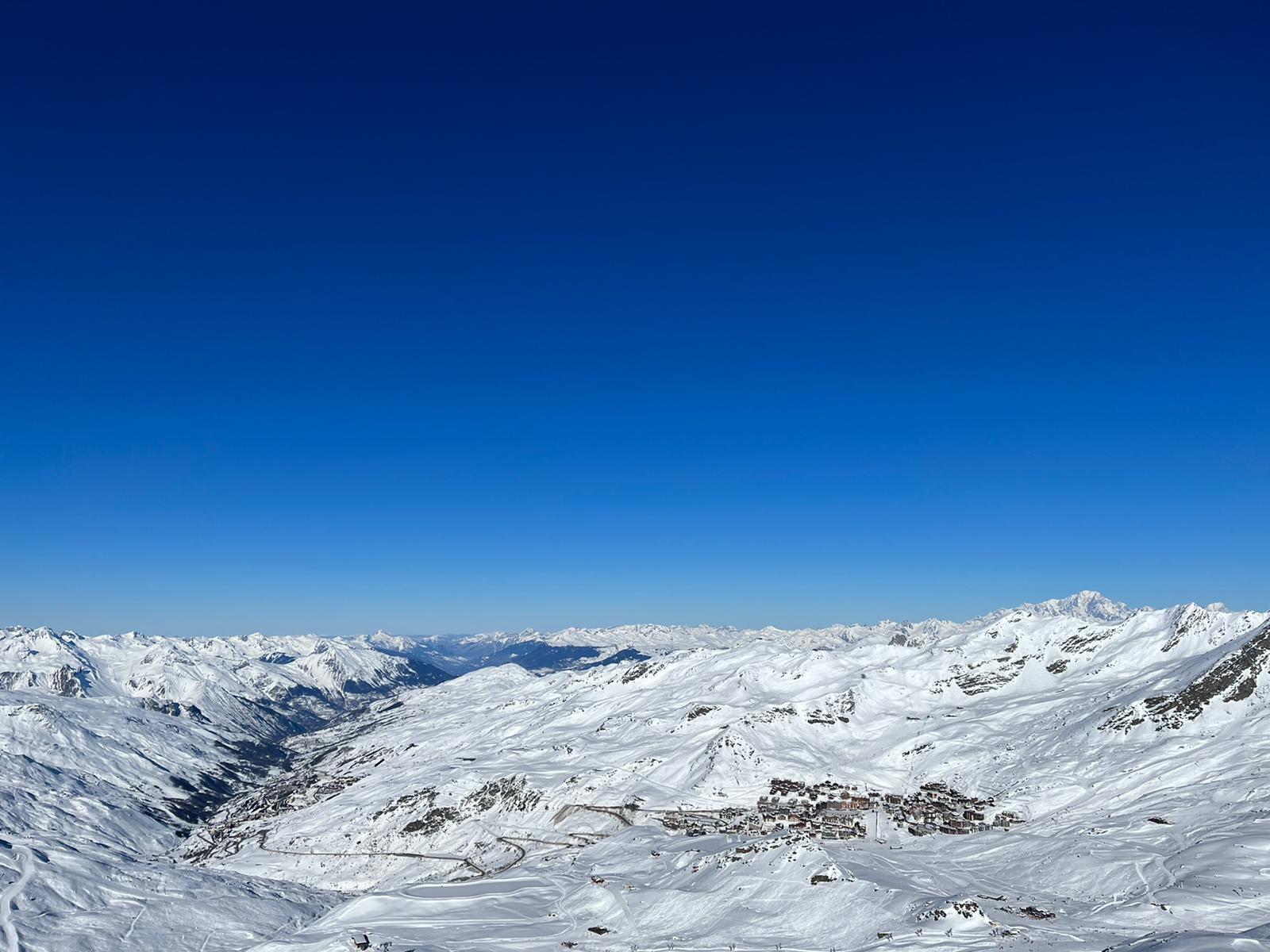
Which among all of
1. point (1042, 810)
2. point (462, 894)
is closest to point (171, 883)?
point (462, 894)

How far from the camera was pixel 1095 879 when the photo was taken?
112 metres

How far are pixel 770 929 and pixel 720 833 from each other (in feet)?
285

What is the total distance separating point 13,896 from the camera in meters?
167

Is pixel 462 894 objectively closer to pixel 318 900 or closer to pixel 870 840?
pixel 318 900

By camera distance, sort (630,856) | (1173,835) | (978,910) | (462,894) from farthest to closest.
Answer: (630,856)
(462,894)
(1173,835)
(978,910)

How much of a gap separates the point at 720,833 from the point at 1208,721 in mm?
126076

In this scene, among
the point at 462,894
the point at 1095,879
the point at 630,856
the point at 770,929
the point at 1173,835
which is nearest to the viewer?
the point at 770,929

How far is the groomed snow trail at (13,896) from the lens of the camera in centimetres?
14175

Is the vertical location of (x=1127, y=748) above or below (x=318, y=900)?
above

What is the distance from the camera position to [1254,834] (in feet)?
353

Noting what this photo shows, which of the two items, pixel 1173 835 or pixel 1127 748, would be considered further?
pixel 1127 748

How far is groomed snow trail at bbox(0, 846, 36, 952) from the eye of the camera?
14175 centimetres

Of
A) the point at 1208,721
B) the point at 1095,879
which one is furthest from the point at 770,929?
the point at 1208,721

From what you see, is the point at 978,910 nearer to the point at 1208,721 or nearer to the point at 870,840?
the point at 870,840
